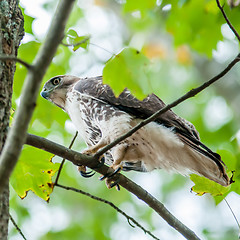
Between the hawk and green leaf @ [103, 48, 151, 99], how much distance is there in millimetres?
1096

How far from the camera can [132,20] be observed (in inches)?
298

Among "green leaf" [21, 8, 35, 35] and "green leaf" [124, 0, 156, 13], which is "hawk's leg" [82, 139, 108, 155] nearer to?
"green leaf" [21, 8, 35, 35]

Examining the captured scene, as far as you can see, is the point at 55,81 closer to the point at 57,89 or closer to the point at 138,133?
the point at 57,89

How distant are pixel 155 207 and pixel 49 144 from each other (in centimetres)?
80

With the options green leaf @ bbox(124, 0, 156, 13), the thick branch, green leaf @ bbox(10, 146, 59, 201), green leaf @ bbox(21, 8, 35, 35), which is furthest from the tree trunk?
green leaf @ bbox(124, 0, 156, 13)

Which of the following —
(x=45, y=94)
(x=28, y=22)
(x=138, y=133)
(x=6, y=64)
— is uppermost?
(x=45, y=94)

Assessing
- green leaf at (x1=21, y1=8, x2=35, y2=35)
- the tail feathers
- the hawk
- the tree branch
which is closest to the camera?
the tree branch

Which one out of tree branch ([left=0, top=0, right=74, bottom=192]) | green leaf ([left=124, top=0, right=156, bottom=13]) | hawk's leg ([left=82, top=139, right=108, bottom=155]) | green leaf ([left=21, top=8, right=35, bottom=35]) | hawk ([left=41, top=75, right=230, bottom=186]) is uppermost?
green leaf ([left=124, top=0, right=156, bottom=13])

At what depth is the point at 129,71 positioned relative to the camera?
2035 mm

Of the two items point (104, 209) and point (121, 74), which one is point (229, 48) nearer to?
point (104, 209)

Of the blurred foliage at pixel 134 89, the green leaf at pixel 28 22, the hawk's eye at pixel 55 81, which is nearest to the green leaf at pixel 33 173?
the blurred foliage at pixel 134 89

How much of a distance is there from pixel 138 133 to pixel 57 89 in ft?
3.21

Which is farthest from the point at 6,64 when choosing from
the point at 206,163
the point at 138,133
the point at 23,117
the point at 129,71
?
the point at 206,163

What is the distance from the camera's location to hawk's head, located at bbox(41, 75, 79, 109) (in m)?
3.79
